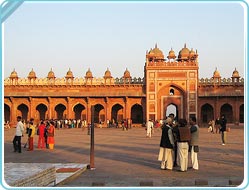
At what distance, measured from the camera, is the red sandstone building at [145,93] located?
3303 cm

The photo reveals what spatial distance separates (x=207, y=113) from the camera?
35906 millimetres

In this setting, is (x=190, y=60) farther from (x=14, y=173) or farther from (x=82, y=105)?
(x=14, y=173)

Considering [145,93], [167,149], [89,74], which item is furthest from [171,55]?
[167,149]

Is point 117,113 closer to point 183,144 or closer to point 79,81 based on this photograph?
point 79,81

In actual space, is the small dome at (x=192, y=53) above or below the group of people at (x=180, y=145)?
above

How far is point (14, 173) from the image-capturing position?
207 inches

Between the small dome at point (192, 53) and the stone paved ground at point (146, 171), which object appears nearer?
the stone paved ground at point (146, 171)

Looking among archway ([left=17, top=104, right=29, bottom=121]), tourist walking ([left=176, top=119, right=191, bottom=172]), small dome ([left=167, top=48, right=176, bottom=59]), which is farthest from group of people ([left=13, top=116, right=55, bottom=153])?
archway ([left=17, top=104, right=29, bottom=121])

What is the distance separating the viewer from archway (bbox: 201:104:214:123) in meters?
35.5

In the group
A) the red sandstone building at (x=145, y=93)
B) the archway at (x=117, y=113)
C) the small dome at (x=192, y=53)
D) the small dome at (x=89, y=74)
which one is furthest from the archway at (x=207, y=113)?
the small dome at (x=89, y=74)

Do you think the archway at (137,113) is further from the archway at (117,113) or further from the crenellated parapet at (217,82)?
the crenellated parapet at (217,82)

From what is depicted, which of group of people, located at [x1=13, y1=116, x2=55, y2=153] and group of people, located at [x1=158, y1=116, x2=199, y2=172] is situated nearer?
group of people, located at [x1=158, y1=116, x2=199, y2=172]

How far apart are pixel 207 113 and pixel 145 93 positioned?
636 centimetres

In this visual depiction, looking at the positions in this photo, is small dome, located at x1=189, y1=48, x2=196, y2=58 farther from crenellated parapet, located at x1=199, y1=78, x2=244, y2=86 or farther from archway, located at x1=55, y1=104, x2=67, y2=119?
archway, located at x1=55, y1=104, x2=67, y2=119
